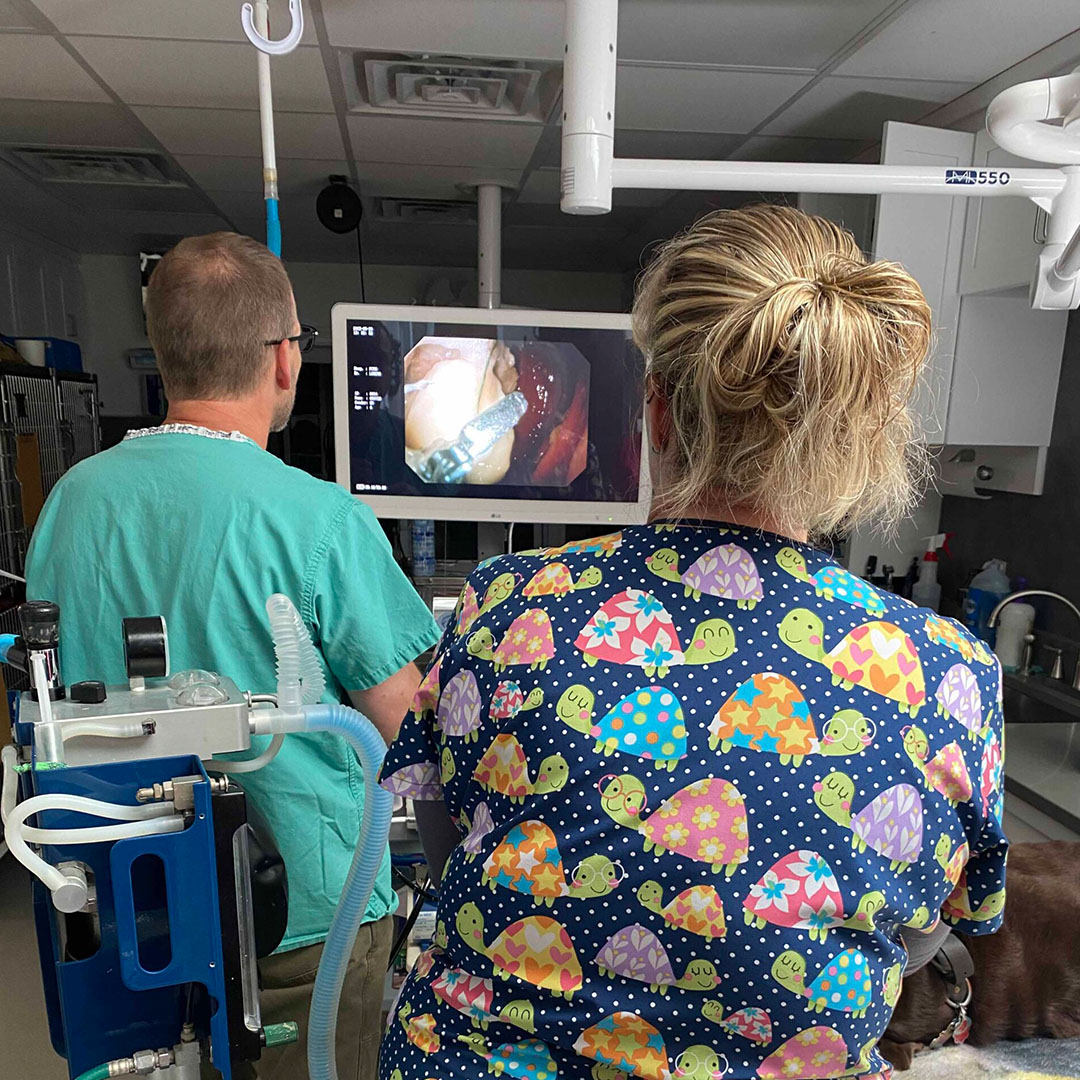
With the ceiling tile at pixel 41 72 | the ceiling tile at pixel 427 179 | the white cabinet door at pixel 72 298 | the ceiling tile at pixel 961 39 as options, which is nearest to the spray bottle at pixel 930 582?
the ceiling tile at pixel 961 39

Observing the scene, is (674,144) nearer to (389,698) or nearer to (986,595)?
(986,595)

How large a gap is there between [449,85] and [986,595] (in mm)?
1932

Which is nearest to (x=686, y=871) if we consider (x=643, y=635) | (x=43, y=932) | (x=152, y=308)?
(x=643, y=635)

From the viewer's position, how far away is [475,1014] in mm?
652

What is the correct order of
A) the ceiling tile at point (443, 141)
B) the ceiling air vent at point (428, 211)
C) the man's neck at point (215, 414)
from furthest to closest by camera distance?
1. the ceiling air vent at point (428, 211)
2. the ceiling tile at point (443, 141)
3. the man's neck at point (215, 414)

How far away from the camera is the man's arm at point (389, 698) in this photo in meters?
1.04

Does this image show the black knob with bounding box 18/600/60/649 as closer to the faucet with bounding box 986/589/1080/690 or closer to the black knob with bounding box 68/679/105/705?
the black knob with bounding box 68/679/105/705

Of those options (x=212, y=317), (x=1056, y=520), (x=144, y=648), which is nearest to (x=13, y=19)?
(x=212, y=317)

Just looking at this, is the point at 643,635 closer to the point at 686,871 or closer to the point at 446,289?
the point at 686,871

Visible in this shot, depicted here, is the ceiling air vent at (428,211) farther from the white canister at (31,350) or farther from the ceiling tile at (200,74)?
the white canister at (31,350)

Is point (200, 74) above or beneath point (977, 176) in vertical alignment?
above

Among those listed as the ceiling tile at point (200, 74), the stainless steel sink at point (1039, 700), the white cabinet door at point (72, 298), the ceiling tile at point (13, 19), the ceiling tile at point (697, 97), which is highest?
the ceiling tile at point (697, 97)

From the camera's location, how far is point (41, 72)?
2.01m

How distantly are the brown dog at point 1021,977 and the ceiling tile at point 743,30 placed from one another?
1603 mm
